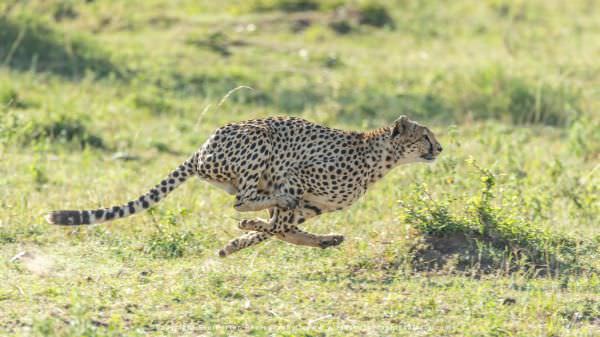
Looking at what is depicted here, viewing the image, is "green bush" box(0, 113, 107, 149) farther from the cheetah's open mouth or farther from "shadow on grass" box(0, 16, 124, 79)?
the cheetah's open mouth

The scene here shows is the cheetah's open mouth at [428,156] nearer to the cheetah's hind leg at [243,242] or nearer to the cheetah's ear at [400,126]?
the cheetah's ear at [400,126]

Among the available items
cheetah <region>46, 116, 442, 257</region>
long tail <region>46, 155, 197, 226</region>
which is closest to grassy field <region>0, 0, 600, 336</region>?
cheetah <region>46, 116, 442, 257</region>

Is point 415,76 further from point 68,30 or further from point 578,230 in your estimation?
point 578,230

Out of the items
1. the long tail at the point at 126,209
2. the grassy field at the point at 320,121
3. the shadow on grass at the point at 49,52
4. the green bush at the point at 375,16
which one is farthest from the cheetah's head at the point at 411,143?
the green bush at the point at 375,16

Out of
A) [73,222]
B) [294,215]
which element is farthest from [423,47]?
[73,222]

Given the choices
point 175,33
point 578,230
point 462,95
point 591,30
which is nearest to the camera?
point 578,230

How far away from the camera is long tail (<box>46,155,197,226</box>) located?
6.15m

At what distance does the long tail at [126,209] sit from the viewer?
242 inches

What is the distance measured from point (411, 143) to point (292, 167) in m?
0.76

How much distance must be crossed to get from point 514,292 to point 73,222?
2.36 meters

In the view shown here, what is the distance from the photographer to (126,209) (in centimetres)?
649

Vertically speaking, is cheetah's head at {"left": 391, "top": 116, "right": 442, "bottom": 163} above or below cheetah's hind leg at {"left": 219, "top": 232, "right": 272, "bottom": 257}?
above

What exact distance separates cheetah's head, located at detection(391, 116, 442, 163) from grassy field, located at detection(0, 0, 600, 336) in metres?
0.22

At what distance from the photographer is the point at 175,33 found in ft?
44.0
